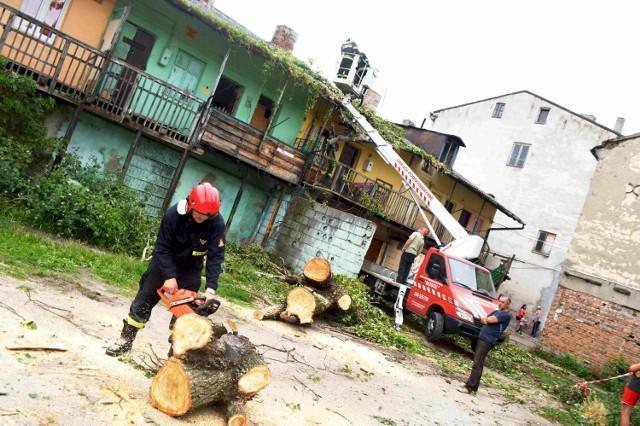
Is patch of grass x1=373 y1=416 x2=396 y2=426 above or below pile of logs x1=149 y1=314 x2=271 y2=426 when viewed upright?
below

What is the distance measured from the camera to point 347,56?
1934 centimetres

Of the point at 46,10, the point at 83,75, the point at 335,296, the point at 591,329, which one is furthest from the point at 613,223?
the point at 46,10

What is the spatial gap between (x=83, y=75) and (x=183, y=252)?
402 inches

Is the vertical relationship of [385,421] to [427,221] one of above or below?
below

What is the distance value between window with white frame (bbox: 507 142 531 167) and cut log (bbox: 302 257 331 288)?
82.7 ft

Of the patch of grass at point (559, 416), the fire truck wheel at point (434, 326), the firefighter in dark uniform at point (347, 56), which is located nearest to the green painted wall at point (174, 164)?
the firefighter in dark uniform at point (347, 56)

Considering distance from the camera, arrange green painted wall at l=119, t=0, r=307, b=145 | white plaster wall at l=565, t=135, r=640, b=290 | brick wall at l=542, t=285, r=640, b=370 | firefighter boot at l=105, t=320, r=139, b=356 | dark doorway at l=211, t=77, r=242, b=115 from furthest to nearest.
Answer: dark doorway at l=211, t=77, r=242, b=115
white plaster wall at l=565, t=135, r=640, b=290
brick wall at l=542, t=285, r=640, b=370
green painted wall at l=119, t=0, r=307, b=145
firefighter boot at l=105, t=320, r=139, b=356

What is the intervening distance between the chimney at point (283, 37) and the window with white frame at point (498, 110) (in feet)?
59.7

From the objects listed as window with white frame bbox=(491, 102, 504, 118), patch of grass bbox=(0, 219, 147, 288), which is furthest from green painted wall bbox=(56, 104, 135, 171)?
window with white frame bbox=(491, 102, 504, 118)

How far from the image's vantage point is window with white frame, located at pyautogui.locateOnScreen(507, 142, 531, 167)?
104 ft

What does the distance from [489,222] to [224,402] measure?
26563 mm

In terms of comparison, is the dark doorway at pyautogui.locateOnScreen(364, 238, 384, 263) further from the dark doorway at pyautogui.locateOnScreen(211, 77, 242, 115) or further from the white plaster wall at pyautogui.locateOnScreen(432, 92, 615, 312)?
the white plaster wall at pyautogui.locateOnScreen(432, 92, 615, 312)

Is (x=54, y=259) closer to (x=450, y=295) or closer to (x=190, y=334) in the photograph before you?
(x=190, y=334)

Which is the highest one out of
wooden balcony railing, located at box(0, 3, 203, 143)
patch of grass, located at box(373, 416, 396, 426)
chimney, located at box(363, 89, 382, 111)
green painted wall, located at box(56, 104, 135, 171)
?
chimney, located at box(363, 89, 382, 111)
